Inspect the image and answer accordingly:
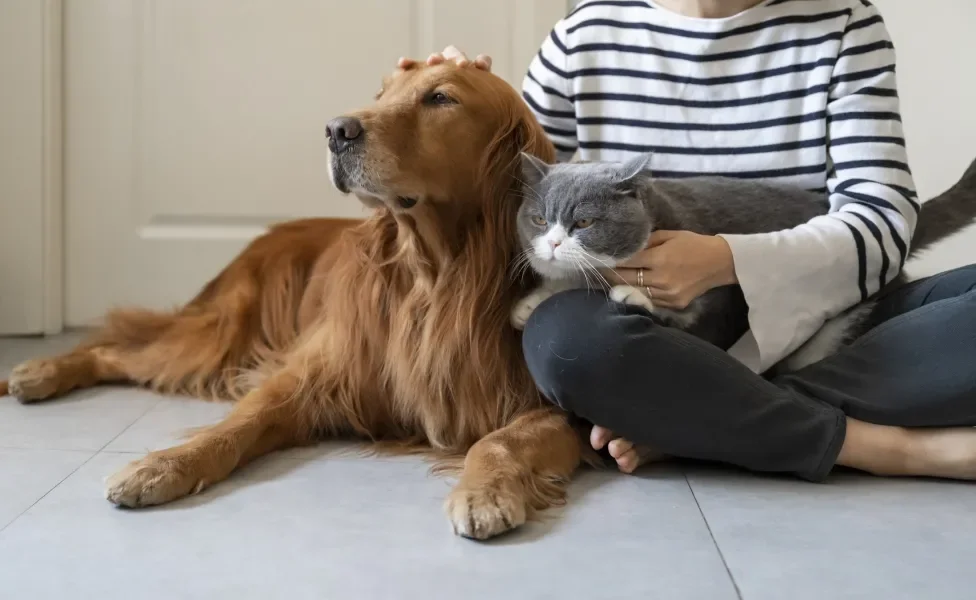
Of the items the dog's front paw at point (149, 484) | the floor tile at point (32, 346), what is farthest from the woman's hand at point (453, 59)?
the floor tile at point (32, 346)

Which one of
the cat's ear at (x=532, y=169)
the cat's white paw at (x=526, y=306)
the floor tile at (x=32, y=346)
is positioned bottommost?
the floor tile at (x=32, y=346)

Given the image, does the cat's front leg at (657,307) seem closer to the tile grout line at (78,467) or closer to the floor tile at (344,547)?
the floor tile at (344,547)

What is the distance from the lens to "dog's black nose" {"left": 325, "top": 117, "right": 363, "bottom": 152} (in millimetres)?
1156

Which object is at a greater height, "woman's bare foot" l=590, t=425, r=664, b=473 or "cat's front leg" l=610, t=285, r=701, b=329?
"cat's front leg" l=610, t=285, r=701, b=329

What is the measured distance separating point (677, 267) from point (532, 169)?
26 cm

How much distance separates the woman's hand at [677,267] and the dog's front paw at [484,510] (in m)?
0.36

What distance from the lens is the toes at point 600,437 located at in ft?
4.14

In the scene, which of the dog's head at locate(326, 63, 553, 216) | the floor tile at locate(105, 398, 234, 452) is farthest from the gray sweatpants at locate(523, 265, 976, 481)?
the floor tile at locate(105, 398, 234, 452)

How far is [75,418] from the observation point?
1501 millimetres

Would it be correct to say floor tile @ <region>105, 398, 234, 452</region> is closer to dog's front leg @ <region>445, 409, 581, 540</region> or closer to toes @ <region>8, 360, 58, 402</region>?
toes @ <region>8, 360, 58, 402</region>

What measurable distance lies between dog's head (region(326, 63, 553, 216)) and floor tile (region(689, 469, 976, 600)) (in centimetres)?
57

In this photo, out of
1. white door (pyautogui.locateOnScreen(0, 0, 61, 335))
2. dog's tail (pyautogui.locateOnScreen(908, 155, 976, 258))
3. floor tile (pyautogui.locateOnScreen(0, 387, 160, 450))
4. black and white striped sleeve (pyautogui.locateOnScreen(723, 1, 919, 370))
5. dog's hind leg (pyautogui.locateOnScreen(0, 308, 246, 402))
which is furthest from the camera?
white door (pyautogui.locateOnScreen(0, 0, 61, 335))

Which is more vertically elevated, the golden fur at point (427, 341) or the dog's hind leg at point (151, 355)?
the golden fur at point (427, 341)

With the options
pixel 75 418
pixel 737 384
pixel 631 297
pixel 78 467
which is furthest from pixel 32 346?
pixel 737 384
